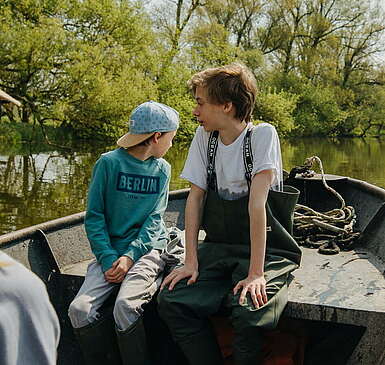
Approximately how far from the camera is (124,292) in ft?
7.80

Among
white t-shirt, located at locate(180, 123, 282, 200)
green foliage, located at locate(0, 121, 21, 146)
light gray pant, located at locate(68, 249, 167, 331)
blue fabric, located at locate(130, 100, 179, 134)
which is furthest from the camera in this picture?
green foliage, located at locate(0, 121, 21, 146)

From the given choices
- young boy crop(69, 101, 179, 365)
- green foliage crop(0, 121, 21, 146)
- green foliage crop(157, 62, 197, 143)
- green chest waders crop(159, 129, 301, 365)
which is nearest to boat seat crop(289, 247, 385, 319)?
green chest waders crop(159, 129, 301, 365)

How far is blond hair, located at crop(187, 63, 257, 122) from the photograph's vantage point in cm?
250

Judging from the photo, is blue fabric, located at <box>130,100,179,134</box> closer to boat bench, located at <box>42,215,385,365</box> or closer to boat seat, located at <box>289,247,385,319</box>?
boat bench, located at <box>42,215,385,365</box>

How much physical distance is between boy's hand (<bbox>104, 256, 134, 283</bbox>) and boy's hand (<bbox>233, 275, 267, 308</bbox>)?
511 mm

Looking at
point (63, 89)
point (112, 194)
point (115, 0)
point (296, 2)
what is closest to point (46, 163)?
point (63, 89)

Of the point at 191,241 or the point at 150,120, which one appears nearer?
the point at 191,241

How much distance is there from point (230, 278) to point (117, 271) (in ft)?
1.57

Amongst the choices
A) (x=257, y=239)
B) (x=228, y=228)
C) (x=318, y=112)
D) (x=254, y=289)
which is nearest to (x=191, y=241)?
(x=228, y=228)

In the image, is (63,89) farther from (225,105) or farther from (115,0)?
(225,105)

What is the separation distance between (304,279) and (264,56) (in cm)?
3123

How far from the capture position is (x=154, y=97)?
73.9ft

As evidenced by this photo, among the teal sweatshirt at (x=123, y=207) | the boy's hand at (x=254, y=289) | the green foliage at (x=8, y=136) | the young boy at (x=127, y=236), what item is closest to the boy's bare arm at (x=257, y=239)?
the boy's hand at (x=254, y=289)

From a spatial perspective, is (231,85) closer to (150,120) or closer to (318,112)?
(150,120)
